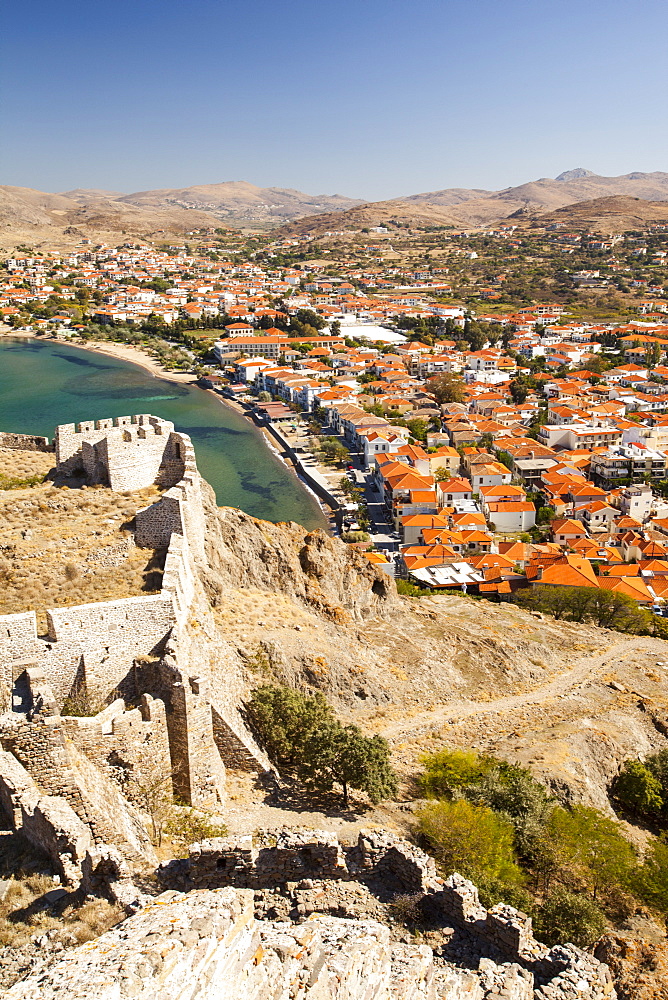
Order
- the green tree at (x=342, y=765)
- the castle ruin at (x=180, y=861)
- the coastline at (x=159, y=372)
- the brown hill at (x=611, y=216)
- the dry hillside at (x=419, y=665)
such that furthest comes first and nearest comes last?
1. the brown hill at (x=611, y=216)
2. the coastline at (x=159, y=372)
3. the dry hillside at (x=419, y=665)
4. the green tree at (x=342, y=765)
5. the castle ruin at (x=180, y=861)

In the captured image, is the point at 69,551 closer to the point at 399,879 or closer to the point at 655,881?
the point at 399,879

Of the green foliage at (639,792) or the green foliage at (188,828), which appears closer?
the green foliage at (188,828)

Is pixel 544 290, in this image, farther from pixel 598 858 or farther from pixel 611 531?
pixel 598 858

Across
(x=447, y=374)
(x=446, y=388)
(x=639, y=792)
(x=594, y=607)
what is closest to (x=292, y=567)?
(x=639, y=792)

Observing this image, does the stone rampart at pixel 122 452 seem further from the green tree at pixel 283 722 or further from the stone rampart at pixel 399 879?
the stone rampart at pixel 399 879

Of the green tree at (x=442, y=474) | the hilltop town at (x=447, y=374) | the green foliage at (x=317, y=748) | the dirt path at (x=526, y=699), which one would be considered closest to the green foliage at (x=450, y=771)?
the green foliage at (x=317, y=748)

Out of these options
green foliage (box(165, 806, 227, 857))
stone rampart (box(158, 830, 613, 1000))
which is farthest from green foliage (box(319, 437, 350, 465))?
stone rampart (box(158, 830, 613, 1000))
